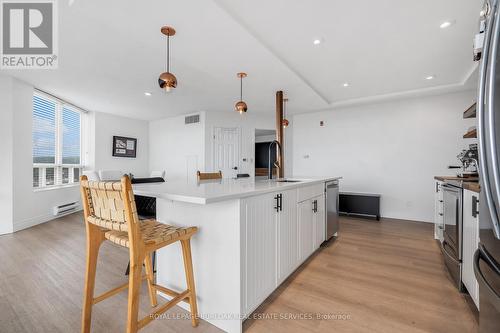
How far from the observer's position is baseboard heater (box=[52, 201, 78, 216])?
4.40m

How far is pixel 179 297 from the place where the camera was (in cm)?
137

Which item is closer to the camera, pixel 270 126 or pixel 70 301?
pixel 70 301

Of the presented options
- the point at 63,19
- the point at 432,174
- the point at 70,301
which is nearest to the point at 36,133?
the point at 63,19

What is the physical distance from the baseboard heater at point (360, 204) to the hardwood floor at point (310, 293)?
57.8 inches

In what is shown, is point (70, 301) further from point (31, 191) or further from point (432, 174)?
point (432, 174)

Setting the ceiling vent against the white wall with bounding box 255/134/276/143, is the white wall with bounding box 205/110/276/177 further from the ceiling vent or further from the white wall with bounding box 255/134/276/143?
the white wall with bounding box 255/134/276/143

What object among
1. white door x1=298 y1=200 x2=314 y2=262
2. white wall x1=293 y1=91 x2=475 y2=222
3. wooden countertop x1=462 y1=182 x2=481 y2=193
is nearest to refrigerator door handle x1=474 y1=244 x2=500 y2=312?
wooden countertop x1=462 y1=182 x2=481 y2=193

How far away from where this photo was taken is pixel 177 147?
626 cm

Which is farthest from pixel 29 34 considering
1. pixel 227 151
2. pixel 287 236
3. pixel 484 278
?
pixel 484 278

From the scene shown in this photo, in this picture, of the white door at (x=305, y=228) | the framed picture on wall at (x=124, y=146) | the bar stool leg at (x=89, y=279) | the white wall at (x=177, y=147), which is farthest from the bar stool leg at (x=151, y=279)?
the framed picture on wall at (x=124, y=146)

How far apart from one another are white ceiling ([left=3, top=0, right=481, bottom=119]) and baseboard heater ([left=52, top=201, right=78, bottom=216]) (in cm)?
231

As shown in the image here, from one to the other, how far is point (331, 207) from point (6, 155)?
202 inches

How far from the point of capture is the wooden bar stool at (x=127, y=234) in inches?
42.1

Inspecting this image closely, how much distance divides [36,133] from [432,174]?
7.73m
